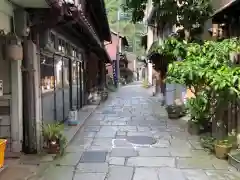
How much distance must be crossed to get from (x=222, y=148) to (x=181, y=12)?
5.41 metres

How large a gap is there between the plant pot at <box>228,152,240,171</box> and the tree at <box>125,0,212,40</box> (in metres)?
5.43

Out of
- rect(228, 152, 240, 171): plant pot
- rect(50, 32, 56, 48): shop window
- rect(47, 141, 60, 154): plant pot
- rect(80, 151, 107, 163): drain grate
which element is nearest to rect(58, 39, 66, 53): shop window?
rect(50, 32, 56, 48): shop window

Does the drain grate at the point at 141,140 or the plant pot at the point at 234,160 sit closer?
the plant pot at the point at 234,160

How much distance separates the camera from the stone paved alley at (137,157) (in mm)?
6551

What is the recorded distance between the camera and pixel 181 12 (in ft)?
37.6

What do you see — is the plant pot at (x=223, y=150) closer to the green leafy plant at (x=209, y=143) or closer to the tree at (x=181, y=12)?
the green leafy plant at (x=209, y=143)

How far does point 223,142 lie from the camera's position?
778 centimetres

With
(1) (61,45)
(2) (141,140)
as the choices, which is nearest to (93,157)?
(2) (141,140)

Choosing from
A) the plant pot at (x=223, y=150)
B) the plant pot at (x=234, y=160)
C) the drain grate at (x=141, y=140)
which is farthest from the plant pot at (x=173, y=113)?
the plant pot at (x=234, y=160)

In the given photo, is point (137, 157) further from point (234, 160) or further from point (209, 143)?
point (234, 160)

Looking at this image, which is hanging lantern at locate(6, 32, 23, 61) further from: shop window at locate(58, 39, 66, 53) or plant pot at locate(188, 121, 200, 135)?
plant pot at locate(188, 121, 200, 135)

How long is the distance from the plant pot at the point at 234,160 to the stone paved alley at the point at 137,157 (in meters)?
0.13

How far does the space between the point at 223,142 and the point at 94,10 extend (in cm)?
1230

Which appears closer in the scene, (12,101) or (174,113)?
(12,101)
